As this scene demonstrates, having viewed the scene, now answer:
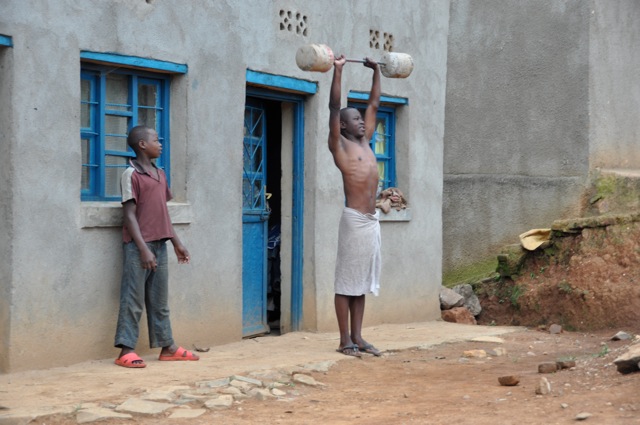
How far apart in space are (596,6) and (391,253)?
171 inches

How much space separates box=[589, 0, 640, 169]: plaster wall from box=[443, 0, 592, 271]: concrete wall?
0.13 m

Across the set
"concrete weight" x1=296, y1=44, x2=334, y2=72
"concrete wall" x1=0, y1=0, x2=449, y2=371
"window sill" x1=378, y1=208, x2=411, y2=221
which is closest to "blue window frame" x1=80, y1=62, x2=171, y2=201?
"concrete wall" x1=0, y1=0, x2=449, y2=371

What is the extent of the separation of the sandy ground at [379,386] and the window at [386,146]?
2.33 m

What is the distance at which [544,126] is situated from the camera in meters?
13.1

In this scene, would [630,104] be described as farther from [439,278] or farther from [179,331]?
[179,331]

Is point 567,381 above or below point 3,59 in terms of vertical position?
below

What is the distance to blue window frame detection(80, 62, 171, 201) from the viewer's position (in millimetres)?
7730

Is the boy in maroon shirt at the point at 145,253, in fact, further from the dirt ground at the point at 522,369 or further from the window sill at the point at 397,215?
the window sill at the point at 397,215

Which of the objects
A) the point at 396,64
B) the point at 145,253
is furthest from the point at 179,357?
the point at 396,64

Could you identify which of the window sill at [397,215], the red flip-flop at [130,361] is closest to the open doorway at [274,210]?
the window sill at [397,215]

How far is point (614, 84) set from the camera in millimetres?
13086

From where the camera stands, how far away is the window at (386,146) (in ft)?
36.1

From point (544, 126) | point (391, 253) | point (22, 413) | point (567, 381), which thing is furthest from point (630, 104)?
point (22, 413)

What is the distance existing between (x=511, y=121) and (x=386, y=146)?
2997 mm
